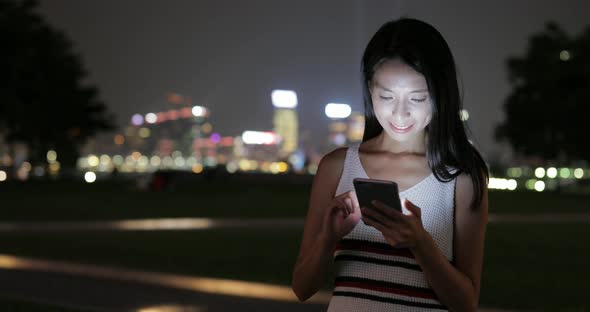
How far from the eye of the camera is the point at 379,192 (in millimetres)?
2383

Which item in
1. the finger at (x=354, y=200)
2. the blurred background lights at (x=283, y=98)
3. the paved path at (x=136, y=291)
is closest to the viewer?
the finger at (x=354, y=200)

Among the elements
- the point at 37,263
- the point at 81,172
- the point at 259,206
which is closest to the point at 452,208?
the point at 37,263

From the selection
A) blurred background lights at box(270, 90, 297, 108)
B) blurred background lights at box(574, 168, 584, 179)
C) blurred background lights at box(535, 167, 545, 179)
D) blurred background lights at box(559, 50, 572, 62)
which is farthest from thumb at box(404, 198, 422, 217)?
blurred background lights at box(270, 90, 297, 108)

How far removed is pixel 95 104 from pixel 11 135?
8.65 meters

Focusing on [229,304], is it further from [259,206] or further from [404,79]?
[259,206]

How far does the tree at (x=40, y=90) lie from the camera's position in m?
63.7

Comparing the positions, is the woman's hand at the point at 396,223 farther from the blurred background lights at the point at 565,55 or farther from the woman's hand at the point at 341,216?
the blurred background lights at the point at 565,55

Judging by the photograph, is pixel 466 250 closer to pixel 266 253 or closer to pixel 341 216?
pixel 341 216

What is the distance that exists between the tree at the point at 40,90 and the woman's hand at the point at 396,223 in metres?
63.0

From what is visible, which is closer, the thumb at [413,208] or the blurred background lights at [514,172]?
the thumb at [413,208]

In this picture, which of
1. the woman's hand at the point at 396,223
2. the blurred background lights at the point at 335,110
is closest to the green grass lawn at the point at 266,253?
the woman's hand at the point at 396,223

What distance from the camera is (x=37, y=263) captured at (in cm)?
1508

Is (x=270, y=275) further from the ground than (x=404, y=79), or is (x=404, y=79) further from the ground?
(x=404, y=79)

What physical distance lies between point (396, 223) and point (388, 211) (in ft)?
0.15
